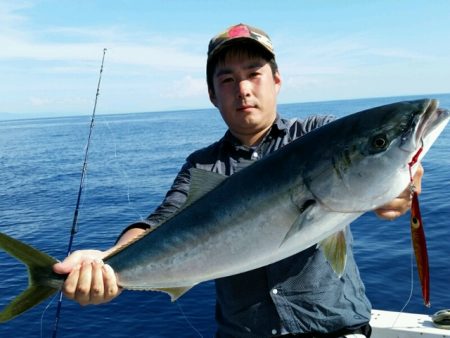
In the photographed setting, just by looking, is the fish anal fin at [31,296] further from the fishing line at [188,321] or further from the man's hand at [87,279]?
the fishing line at [188,321]

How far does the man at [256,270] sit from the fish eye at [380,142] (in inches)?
49.1

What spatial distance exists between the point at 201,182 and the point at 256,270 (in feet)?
3.05

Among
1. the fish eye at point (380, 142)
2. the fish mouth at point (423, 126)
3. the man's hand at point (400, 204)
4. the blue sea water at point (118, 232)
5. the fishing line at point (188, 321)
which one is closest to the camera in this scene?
the fish mouth at point (423, 126)

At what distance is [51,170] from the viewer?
128ft

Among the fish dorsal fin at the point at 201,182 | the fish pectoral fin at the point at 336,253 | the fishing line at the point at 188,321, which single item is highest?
the fish dorsal fin at the point at 201,182

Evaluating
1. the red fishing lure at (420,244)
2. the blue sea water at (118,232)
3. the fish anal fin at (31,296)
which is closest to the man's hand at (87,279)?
the fish anal fin at (31,296)

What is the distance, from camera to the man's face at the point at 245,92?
13.5 feet

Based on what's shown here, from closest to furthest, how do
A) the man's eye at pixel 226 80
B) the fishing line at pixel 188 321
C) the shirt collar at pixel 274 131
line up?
the man's eye at pixel 226 80 < the shirt collar at pixel 274 131 < the fishing line at pixel 188 321

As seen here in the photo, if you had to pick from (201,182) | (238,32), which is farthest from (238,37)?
(201,182)

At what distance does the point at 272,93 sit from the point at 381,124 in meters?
1.47

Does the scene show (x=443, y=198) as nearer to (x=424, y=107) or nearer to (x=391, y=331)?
(x=391, y=331)

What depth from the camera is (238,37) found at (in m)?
4.11

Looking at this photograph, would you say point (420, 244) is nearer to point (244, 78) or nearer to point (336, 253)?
point (336, 253)

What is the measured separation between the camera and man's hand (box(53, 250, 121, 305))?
3.54 m
